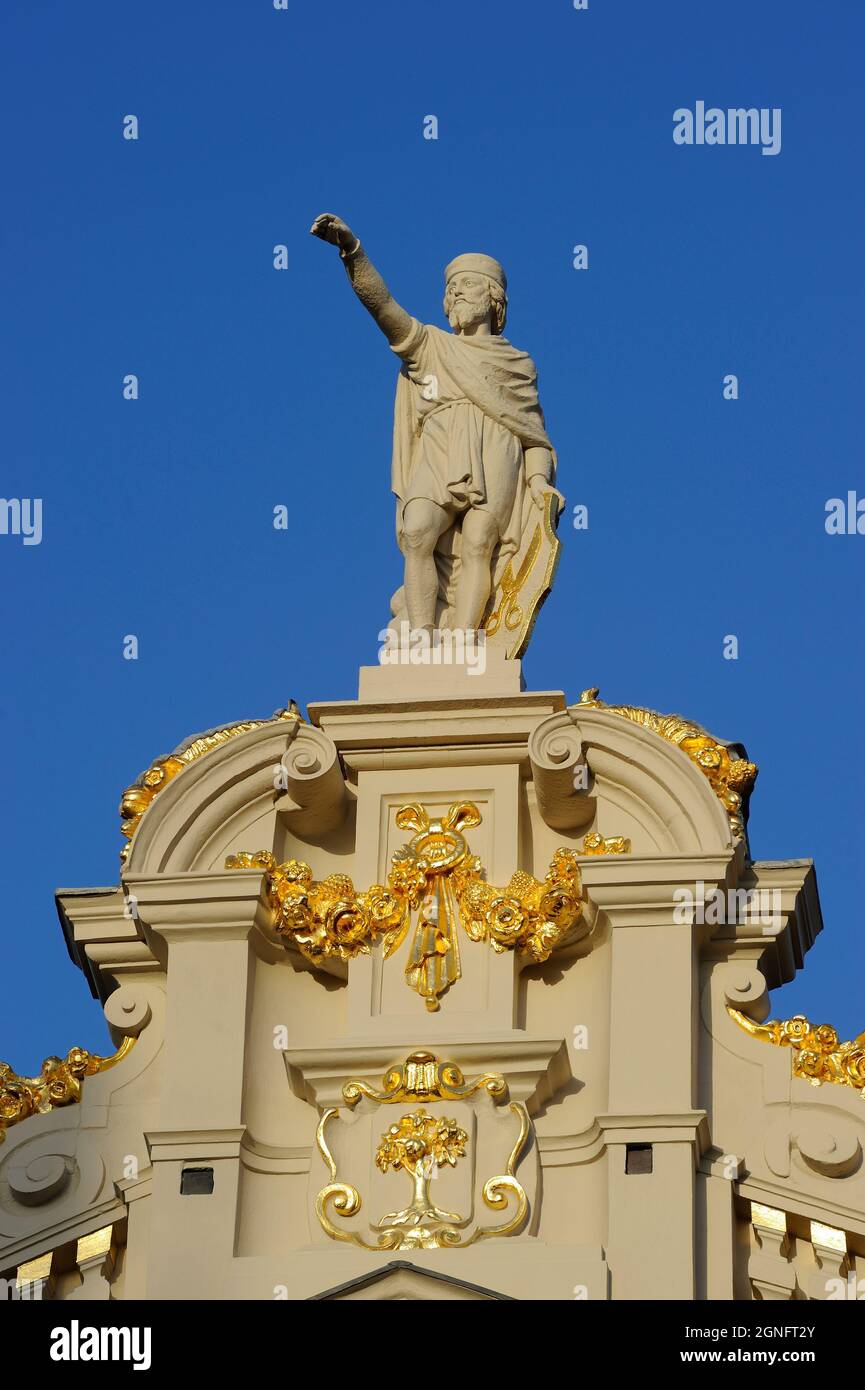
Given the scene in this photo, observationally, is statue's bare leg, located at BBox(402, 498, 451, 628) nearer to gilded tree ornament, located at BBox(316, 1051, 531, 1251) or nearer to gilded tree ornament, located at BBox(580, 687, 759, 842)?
gilded tree ornament, located at BBox(580, 687, 759, 842)

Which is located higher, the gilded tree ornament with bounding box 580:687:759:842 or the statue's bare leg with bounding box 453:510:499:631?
the statue's bare leg with bounding box 453:510:499:631

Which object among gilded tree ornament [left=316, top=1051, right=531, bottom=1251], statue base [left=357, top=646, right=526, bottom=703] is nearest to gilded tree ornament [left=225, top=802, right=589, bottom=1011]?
gilded tree ornament [left=316, top=1051, right=531, bottom=1251]

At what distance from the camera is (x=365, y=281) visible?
22.1 m

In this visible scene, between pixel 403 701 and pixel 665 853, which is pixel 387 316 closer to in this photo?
pixel 403 701

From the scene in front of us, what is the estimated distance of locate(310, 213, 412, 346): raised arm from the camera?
21.8m

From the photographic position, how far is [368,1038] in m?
20.4

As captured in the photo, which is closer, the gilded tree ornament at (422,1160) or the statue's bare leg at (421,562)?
the gilded tree ornament at (422,1160)

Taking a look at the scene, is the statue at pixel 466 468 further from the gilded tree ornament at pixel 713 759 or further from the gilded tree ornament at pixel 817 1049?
the gilded tree ornament at pixel 817 1049

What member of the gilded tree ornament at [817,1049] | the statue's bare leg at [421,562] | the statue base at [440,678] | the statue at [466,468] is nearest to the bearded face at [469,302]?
the statue at [466,468]

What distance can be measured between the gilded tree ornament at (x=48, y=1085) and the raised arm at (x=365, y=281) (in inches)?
175

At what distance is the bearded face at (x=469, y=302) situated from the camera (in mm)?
22547

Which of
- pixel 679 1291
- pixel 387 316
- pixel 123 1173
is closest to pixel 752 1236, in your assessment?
pixel 679 1291

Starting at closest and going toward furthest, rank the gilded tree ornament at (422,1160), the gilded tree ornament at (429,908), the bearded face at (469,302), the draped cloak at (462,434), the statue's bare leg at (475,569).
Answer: the gilded tree ornament at (422,1160), the gilded tree ornament at (429,908), the statue's bare leg at (475,569), the draped cloak at (462,434), the bearded face at (469,302)
